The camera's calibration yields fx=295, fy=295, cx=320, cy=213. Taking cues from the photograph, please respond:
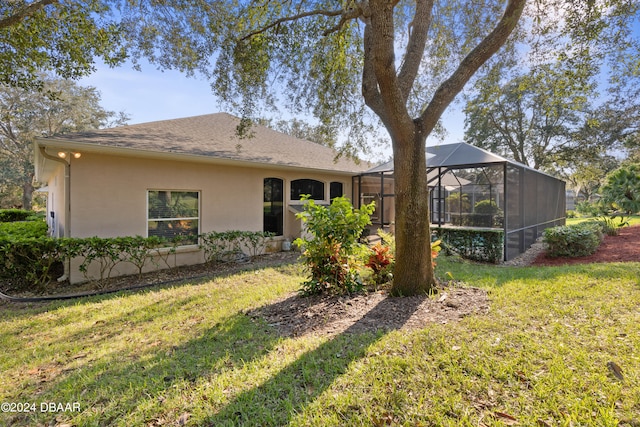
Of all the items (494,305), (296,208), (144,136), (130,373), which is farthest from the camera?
(296,208)

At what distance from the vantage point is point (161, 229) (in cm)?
782

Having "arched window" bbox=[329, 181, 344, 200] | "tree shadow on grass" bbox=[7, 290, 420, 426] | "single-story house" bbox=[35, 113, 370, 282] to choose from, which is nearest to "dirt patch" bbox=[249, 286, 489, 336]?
"tree shadow on grass" bbox=[7, 290, 420, 426]

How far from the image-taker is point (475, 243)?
883cm

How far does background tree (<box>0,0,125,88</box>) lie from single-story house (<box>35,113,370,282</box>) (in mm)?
1827

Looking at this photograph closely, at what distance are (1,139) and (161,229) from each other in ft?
103

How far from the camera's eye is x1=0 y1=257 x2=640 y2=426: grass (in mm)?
2145

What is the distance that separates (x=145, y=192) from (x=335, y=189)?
278 inches

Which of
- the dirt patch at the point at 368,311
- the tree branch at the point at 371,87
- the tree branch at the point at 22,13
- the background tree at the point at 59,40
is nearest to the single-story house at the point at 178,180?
the background tree at the point at 59,40

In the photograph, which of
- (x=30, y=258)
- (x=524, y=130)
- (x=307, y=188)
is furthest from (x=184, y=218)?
(x=524, y=130)

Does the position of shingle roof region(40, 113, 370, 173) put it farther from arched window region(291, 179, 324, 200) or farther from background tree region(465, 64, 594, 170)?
background tree region(465, 64, 594, 170)

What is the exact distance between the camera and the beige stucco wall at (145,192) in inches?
262

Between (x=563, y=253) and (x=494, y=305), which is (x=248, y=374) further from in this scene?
(x=563, y=253)

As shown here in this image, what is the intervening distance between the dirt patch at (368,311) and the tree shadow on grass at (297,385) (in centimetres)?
23

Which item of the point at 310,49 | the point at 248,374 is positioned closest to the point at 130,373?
the point at 248,374
